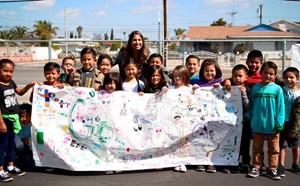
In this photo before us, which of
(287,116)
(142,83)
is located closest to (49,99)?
(142,83)

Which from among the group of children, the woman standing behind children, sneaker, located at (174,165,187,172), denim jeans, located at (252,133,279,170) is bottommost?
sneaker, located at (174,165,187,172)

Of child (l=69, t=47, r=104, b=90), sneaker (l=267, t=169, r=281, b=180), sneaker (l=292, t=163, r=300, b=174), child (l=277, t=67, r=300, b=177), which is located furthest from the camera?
child (l=69, t=47, r=104, b=90)

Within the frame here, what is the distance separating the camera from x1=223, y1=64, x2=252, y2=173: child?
437 cm

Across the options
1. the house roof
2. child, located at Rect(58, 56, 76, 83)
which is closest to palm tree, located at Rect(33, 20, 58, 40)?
the house roof

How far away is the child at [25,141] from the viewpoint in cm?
453

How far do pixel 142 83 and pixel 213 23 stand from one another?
198 ft

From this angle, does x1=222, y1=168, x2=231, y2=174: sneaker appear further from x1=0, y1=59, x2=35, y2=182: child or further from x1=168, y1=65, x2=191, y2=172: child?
x1=0, y1=59, x2=35, y2=182: child

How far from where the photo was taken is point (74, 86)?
180 inches

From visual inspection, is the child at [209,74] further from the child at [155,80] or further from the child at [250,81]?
the child at [155,80]

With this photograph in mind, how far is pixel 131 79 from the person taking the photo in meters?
4.62

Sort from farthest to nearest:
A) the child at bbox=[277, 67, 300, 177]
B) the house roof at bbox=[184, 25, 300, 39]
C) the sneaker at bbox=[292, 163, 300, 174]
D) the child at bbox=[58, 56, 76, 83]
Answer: the house roof at bbox=[184, 25, 300, 39] < the child at bbox=[58, 56, 76, 83] < the sneaker at bbox=[292, 163, 300, 174] < the child at bbox=[277, 67, 300, 177]

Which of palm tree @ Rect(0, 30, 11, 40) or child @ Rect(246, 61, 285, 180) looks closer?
child @ Rect(246, 61, 285, 180)

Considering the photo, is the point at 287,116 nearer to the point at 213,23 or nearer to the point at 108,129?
A: the point at 108,129

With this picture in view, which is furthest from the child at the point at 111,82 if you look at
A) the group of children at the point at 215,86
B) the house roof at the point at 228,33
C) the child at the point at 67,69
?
the house roof at the point at 228,33
